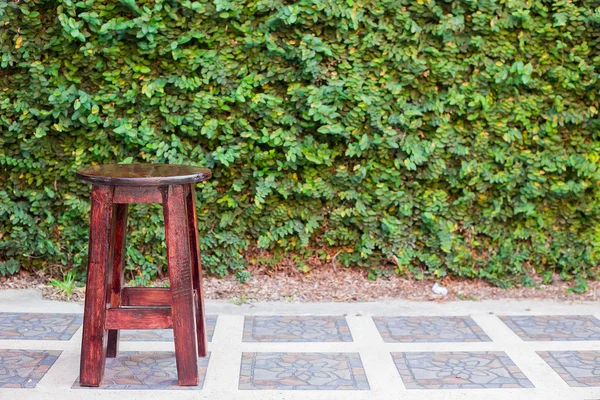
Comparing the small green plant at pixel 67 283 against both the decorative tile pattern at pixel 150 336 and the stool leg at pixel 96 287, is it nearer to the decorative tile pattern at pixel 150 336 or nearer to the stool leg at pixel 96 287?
the decorative tile pattern at pixel 150 336

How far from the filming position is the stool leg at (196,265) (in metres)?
3.64

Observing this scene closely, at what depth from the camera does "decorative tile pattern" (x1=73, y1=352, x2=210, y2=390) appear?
339cm

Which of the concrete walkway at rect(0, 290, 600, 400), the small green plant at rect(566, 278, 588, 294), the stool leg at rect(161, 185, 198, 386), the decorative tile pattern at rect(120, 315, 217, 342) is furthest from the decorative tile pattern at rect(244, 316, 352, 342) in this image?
the small green plant at rect(566, 278, 588, 294)

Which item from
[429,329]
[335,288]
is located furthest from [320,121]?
[429,329]

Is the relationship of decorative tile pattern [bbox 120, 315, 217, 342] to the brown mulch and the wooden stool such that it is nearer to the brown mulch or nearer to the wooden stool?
A: the wooden stool

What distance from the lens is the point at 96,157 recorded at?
4.94 m

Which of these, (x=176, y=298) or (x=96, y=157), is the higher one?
(x=96, y=157)

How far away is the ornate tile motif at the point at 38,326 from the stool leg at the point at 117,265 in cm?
49

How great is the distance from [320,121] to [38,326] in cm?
231

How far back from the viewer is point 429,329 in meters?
4.34

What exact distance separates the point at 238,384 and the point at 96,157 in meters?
2.26

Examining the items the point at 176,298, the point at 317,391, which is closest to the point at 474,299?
the point at 317,391

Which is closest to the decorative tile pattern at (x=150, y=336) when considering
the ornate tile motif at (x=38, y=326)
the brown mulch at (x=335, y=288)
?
the ornate tile motif at (x=38, y=326)

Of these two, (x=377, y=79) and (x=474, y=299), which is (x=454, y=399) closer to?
(x=474, y=299)
